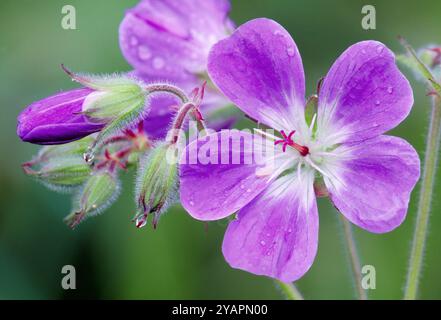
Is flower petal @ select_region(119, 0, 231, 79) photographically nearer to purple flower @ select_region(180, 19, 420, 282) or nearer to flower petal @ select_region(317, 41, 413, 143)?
purple flower @ select_region(180, 19, 420, 282)

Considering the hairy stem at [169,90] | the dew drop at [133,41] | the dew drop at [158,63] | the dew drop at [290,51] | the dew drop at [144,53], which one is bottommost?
the hairy stem at [169,90]

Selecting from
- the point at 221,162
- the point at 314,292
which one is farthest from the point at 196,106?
the point at 314,292

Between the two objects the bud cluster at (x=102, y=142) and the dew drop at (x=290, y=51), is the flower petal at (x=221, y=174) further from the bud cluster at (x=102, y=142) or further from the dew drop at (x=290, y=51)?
the dew drop at (x=290, y=51)

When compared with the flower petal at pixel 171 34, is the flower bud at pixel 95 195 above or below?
below

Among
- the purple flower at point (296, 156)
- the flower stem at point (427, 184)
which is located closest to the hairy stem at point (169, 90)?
the purple flower at point (296, 156)

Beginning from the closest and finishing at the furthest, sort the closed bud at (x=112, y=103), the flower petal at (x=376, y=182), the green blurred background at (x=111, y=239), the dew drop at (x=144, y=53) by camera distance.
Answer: the flower petal at (x=376, y=182) < the closed bud at (x=112, y=103) < the dew drop at (x=144, y=53) < the green blurred background at (x=111, y=239)

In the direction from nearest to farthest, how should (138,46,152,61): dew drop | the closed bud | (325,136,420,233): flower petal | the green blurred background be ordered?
(325,136,420,233): flower petal, the closed bud, (138,46,152,61): dew drop, the green blurred background

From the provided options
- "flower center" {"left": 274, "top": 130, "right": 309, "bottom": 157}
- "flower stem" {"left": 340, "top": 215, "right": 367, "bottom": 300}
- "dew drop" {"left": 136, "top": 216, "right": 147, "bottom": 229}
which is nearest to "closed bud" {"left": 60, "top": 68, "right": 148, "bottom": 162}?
"dew drop" {"left": 136, "top": 216, "right": 147, "bottom": 229}
